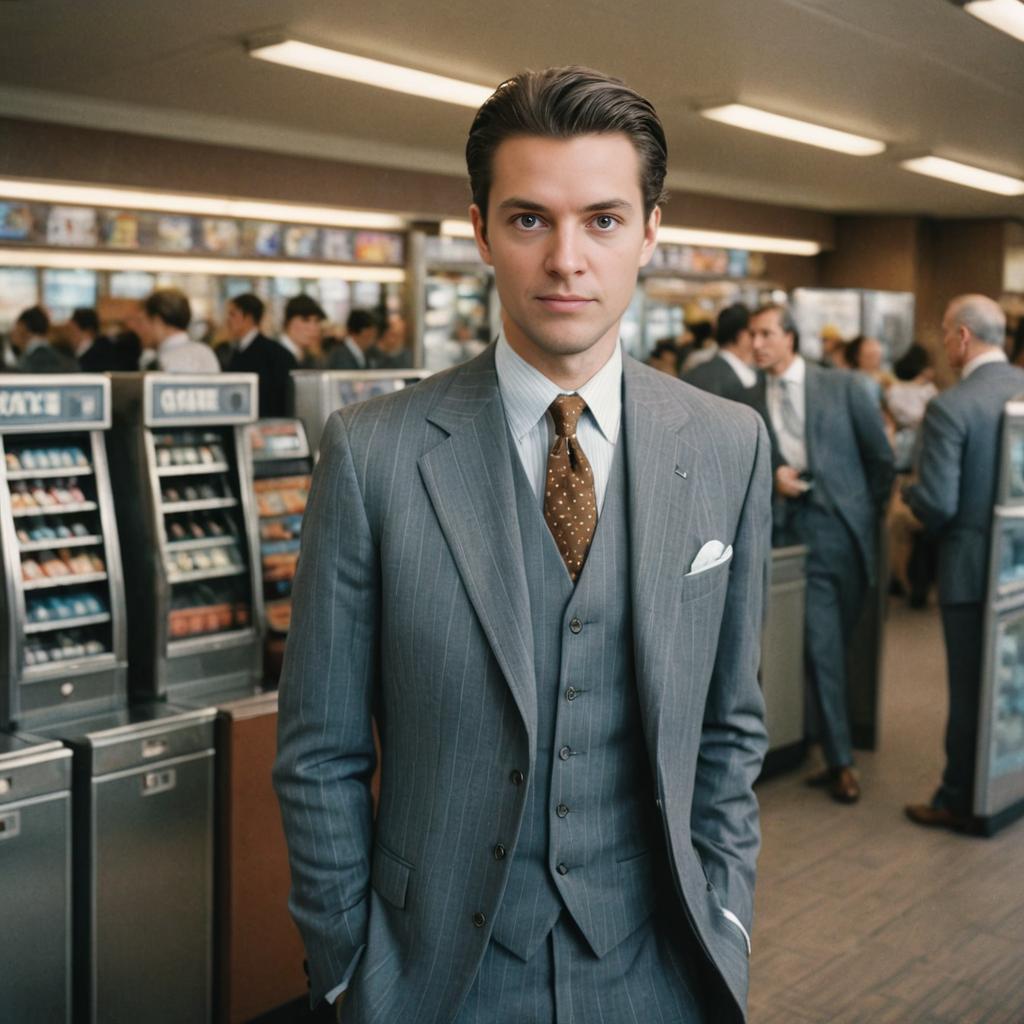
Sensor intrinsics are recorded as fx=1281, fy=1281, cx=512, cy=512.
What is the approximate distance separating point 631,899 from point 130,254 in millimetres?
7697

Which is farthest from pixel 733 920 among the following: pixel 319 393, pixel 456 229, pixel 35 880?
pixel 456 229

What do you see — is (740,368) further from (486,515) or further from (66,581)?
(486,515)

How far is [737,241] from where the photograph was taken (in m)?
13.3

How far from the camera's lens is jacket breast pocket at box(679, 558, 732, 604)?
1603 millimetres

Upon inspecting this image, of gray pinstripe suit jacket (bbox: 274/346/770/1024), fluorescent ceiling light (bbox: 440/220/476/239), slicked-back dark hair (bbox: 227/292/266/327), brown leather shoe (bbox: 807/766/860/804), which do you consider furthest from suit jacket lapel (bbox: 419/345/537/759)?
fluorescent ceiling light (bbox: 440/220/476/239)

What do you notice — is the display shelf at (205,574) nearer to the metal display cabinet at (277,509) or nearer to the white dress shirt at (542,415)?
the metal display cabinet at (277,509)

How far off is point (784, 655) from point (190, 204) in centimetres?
535

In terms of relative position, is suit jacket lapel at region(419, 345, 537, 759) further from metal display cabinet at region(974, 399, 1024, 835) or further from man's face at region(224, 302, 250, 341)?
man's face at region(224, 302, 250, 341)

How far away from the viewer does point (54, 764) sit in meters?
2.95

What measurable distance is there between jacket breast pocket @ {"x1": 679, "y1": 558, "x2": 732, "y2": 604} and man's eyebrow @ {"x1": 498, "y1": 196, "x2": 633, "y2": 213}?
463 millimetres

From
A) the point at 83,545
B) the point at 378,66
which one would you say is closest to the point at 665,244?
the point at 378,66

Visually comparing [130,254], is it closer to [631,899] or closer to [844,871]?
[844,871]

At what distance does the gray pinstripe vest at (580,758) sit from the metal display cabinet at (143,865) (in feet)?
6.12

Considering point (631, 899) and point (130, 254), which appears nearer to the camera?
point (631, 899)
